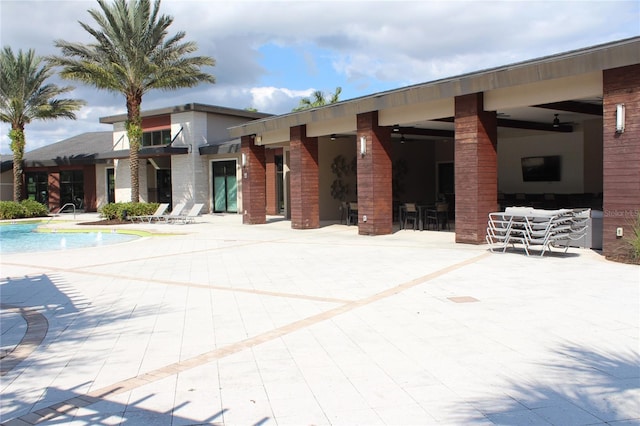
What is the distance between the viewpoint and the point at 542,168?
20688mm

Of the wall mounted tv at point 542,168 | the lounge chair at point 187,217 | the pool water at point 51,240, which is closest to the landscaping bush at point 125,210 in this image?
the lounge chair at point 187,217

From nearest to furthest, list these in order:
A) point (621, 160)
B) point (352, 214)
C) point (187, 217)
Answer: point (621, 160) → point (352, 214) → point (187, 217)

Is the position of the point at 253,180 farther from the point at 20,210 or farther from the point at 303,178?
the point at 20,210

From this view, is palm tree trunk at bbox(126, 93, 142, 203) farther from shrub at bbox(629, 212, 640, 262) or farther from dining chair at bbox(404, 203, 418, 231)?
shrub at bbox(629, 212, 640, 262)

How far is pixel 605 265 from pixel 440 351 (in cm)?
608

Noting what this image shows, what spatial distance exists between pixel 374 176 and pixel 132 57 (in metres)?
13.7

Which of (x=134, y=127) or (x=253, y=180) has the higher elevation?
(x=134, y=127)

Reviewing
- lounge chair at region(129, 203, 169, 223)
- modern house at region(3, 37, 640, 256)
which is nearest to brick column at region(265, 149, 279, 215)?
modern house at region(3, 37, 640, 256)

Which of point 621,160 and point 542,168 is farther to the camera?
point 542,168

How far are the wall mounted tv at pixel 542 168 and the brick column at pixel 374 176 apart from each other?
7944 millimetres

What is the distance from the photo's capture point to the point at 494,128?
13203 mm

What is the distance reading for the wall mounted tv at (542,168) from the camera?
20.2 meters

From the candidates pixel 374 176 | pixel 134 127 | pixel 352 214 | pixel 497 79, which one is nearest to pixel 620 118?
pixel 497 79

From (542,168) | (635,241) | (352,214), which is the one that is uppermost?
(542,168)
